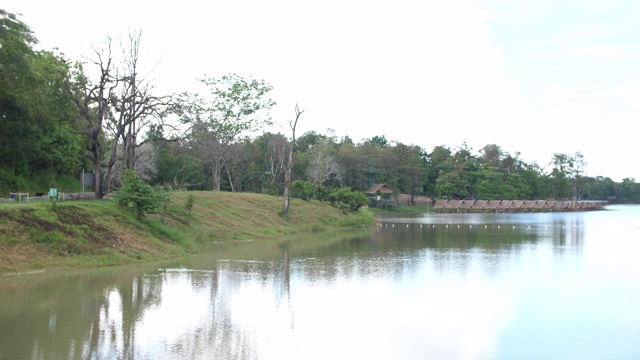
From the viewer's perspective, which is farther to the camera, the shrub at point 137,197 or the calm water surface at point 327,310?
the shrub at point 137,197

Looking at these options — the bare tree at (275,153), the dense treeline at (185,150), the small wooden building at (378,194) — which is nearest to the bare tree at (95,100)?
the dense treeline at (185,150)

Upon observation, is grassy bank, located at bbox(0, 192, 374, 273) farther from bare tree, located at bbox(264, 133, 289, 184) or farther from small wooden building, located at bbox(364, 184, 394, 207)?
small wooden building, located at bbox(364, 184, 394, 207)

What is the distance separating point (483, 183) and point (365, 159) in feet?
87.1

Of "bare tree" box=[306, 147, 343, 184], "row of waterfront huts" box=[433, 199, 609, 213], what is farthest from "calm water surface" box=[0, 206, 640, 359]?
"row of waterfront huts" box=[433, 199, 609, 213]

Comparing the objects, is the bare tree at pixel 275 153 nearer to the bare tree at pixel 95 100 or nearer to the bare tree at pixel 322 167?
the bare tree at pixel 322 167

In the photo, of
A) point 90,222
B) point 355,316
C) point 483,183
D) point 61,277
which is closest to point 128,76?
point 90,222

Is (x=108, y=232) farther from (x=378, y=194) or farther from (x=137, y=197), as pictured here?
(x=378, y=194)

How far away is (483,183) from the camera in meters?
105

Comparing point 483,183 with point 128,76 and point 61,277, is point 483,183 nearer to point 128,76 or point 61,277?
point 128,76

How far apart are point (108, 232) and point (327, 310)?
12537 mm

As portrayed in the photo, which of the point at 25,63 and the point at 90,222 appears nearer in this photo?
the point at 90,222

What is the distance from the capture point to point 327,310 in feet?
49.8

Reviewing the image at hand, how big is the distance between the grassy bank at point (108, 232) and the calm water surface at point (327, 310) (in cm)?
117

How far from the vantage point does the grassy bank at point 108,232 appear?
20.3 m
